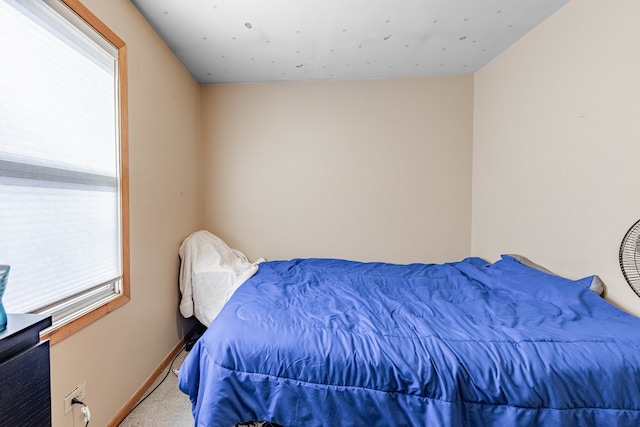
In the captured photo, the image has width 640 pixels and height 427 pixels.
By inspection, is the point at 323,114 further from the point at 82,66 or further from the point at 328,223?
the point at 82,66

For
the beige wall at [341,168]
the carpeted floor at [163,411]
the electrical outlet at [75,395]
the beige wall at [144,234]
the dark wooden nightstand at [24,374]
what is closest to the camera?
the dark wooden nightstand at [24,374]

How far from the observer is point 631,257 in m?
1.15

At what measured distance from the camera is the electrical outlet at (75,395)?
1001 millimetres

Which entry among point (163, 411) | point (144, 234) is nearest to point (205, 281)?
point (144, 234)

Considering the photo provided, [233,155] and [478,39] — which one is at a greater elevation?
[478,39]

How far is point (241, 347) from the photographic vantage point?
989mm

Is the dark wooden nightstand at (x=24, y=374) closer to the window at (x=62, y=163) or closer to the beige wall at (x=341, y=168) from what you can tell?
the window at (x=62, y=163)

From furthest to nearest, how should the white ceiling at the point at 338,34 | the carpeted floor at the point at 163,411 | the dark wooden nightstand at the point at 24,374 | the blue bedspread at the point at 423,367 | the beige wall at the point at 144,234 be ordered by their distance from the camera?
the white ceiling at the point at 338,34, the carpeted floor at the point at 163,411, the beige wall at the point at 144,234, the blue bedspread at the point at 423,367, the dark wooden nightstand at the point at 24,374

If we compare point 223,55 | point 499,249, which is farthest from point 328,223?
point 223,55

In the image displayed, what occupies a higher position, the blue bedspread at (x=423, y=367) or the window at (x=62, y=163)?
the window at (x=62, y=163)

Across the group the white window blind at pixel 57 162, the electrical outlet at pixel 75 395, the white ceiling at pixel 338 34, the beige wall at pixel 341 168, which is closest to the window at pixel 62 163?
the white window blind at pixel 57 162

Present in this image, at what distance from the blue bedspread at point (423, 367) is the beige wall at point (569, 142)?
35 cm

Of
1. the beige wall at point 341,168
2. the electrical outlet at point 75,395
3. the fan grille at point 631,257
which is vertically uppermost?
the beige wall at point 341,168

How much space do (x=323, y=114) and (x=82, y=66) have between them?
166 centimetres
